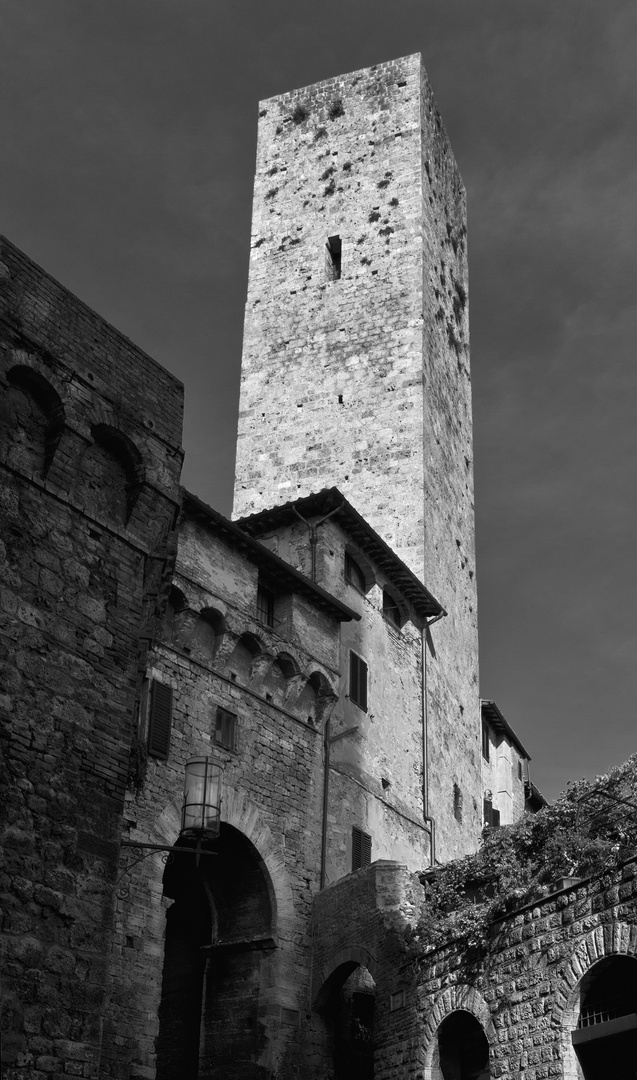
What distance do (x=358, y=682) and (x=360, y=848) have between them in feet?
9.52

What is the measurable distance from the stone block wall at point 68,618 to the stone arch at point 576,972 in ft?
18.5

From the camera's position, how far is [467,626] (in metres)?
29.0

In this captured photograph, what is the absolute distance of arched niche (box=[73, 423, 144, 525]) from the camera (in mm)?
10750

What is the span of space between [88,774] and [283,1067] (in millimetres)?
8769

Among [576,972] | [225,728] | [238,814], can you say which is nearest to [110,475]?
[576,972]

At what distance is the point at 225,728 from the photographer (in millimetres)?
17688

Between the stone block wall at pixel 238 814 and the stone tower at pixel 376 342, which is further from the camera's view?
the stone tower at pixel 376 342

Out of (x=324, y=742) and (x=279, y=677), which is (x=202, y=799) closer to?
(x=279, y=677)

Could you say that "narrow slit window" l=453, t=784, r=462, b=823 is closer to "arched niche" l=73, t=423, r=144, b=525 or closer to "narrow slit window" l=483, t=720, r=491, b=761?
"narrow slit window" l=483, t=720, r=491, b=761

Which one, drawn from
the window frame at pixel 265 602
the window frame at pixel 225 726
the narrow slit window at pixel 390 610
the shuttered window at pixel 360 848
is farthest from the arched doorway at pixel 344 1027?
the narrow slit window at pixel 390 610

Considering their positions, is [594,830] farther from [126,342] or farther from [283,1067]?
[126,342]

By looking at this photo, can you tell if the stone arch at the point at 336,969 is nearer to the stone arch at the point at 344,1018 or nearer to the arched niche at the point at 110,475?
the stone arch at the point at 344,1018

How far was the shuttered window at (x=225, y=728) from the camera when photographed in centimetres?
1748

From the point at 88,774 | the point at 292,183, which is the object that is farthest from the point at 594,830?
the point at 292,183
